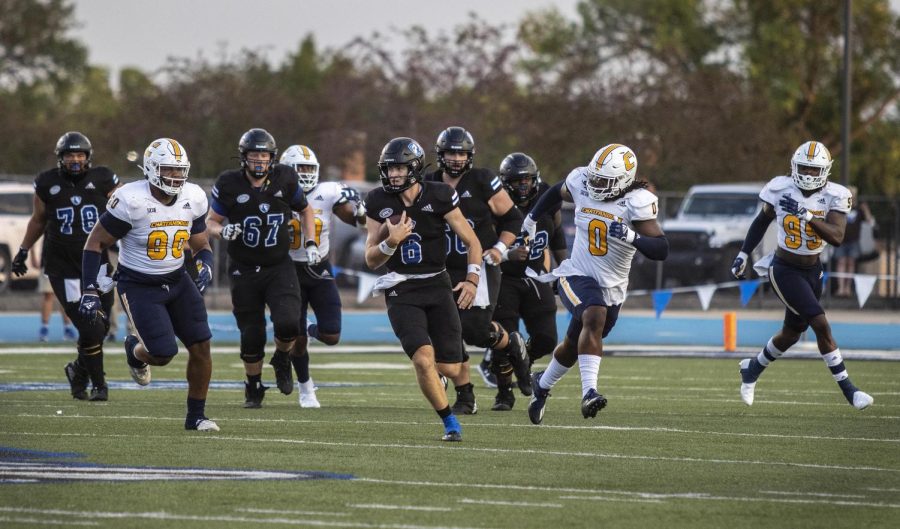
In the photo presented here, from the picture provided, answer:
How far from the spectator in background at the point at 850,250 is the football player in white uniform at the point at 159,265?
17.7 meters

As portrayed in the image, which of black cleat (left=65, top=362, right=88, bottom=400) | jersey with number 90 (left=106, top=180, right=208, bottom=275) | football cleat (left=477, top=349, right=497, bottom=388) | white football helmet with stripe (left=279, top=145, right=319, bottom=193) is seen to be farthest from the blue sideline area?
jersey with number 90 (left=106, top=180, right=208, bottom=275)

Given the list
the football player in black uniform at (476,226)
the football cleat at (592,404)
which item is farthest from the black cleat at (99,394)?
the football cleat at (592,404)

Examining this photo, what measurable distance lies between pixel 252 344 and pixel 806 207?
4.28 meters

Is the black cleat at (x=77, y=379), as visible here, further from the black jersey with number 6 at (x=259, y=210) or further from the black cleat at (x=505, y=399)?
the black cleat at (x=505, y=399)

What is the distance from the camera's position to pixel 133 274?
34.9 feet

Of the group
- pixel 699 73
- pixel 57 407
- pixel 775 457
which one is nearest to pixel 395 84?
pixel 699 73

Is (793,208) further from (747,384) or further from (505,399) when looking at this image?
(505,399)

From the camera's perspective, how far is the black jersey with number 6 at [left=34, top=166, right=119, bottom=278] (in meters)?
13.5

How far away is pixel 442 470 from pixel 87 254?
3.29 meters

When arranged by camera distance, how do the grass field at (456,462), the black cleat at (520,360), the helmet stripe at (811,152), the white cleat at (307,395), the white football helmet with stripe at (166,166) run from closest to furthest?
the grass field at (456,462) < the white football helmet with stripe at (166,166) < the helmet stripe at (811,152) < the white cleat at (307,395) < the black cleat at (520,360)

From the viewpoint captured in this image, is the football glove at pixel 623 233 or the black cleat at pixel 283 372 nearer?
the football glove at pixel 623 233

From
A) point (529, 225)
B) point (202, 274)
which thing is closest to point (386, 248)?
point (202, 274)

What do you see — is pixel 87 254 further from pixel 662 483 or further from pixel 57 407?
pixel 662 483

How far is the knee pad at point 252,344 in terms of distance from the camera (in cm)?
1239
